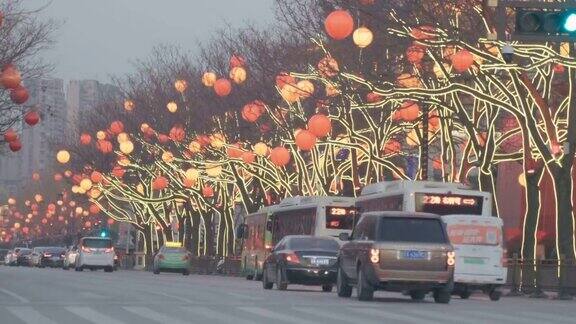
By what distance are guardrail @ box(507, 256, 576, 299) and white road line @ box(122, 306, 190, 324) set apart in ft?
54.2

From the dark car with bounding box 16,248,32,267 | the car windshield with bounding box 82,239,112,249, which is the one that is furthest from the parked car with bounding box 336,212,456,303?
the dark car with bounding box 16,248,32,267

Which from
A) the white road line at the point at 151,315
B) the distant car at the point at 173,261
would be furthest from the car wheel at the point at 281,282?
the distant car at the point at 173,261

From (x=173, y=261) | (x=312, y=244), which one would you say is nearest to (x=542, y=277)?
(x=312, y=244)

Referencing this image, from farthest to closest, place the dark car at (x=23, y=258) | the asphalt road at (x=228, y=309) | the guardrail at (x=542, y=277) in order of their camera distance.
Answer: the dark car at (x=23, y=258), the guardrail at (x=542, y=277), the asphalt road at (x=228, y=309)

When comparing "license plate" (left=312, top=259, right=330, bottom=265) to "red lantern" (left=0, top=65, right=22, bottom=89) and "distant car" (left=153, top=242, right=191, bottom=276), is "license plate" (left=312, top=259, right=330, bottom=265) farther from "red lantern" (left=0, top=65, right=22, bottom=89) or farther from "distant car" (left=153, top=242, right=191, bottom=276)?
"distant car" (left=153, top=242, right=191, bottom=276)

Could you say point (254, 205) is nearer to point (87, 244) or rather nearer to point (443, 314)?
point (87, 244)

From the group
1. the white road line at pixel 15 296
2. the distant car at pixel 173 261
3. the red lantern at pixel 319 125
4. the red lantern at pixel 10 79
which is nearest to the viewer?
the white road line at pixel 15 296

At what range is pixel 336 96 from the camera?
45219mm

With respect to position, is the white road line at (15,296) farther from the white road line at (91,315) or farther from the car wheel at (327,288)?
the car wheel at (327,288)

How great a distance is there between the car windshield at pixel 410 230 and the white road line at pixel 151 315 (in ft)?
21.8

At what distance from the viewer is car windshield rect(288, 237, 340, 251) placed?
3894cm

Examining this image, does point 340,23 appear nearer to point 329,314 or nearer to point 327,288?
point 329,314

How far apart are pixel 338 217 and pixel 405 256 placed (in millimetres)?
19372

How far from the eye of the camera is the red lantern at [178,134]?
65375 millimetres
